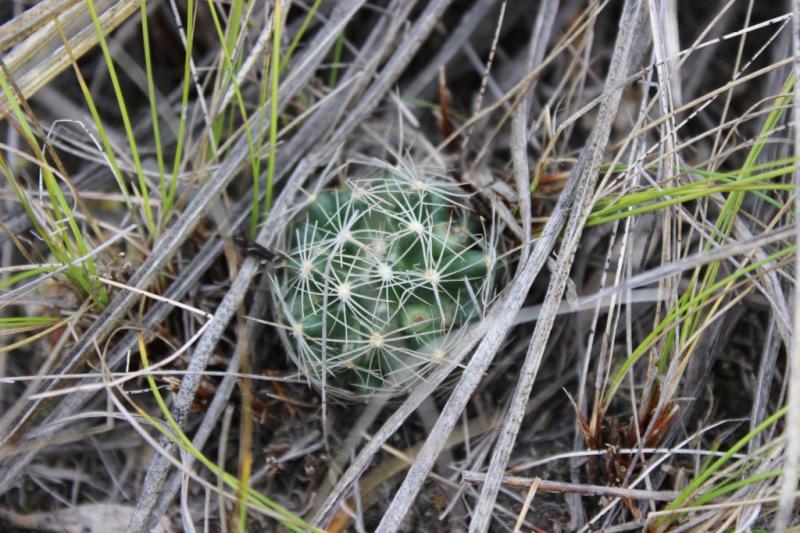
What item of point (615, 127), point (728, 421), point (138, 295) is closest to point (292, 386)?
point (138, 295)

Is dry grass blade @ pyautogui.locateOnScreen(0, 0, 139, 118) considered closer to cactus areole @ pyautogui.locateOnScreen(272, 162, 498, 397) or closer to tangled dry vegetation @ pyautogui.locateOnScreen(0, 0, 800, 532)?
tangled dry vegetation @ pyautogui.locateOnScreen(0, 0, 800, 532)

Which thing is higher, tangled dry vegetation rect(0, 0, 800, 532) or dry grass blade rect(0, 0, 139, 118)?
dry grass blade rect(0, 0, 139, 118)

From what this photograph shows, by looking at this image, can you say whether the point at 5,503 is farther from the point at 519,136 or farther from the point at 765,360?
the point at 765,360

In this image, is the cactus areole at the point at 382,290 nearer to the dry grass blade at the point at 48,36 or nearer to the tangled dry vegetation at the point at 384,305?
the tangled dry vegetation at the point at 384,305

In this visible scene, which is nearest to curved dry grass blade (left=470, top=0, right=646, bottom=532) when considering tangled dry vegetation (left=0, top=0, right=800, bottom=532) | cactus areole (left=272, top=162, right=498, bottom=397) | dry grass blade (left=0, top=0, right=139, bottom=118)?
tangled dry vegetation (left=0, top=0, right=800, bottom=532)

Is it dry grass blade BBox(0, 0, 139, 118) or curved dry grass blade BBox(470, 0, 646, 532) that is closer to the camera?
curved dry grass blade BBox(470, 0, 646, 532)

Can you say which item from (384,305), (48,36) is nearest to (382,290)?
(384,305)

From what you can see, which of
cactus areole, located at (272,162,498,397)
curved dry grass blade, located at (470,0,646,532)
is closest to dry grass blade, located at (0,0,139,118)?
cactus areole, located at (272,162,498,397)
